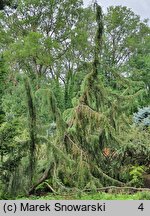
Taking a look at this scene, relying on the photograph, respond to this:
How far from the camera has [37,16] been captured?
82.9ft

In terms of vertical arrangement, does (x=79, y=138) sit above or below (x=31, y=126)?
below

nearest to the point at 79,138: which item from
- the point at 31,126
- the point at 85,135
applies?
the point at 85,135

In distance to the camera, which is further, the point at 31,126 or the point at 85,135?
the point at 85,135

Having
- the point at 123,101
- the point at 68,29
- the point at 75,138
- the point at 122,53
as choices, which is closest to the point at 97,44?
the point at 123,101

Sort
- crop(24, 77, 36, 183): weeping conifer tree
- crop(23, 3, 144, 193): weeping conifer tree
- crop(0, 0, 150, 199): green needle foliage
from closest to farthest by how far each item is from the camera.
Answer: crop(24, 77, 36, 183): weeping conifer tree, crop(0, 0, 150, 199): green needle foliage, crop(23, 3, 144, 193): weeping conifer tree

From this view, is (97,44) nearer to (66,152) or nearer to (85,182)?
(66,152)

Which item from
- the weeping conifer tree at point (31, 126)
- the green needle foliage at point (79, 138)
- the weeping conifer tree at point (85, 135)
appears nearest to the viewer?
the weeping conifer tree at point (31, 126)

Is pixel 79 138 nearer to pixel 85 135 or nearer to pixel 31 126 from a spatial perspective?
pixel 85 135

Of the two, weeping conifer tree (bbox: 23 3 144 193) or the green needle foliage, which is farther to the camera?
weeping conifer tree (bbox: 23 3 144 193)

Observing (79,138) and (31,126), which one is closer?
(31,126)

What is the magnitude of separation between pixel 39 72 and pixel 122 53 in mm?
6269

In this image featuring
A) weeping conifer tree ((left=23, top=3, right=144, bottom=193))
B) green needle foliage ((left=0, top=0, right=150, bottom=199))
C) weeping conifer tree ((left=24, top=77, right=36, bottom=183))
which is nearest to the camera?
weeping conifer tree ((left=24, top=77, right=36, bottom=183))

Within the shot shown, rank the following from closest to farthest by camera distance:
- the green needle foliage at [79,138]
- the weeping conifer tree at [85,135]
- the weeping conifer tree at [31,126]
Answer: the weeping conifer tree at [31,126] < the green needle foliage at [79,138] < the weeping conifer tree at [85,135]

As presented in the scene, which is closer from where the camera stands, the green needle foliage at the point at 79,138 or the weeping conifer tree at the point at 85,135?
the green needle foliage at the point at 79,138
